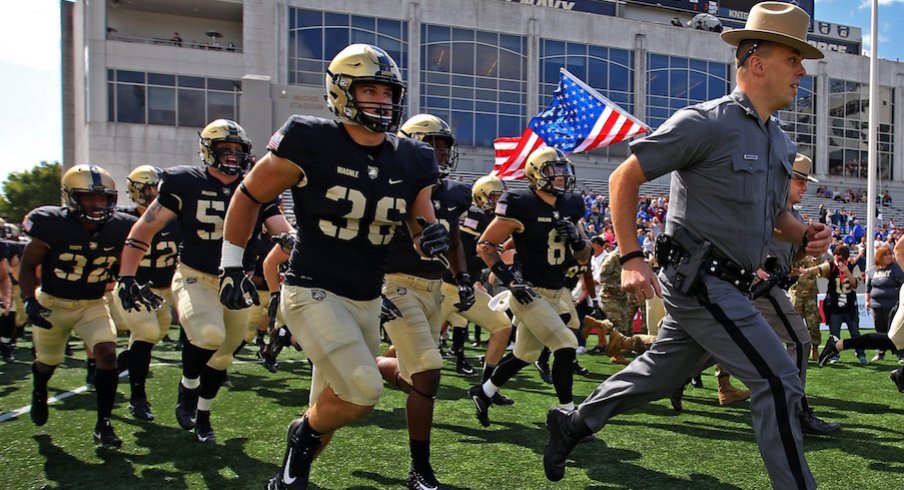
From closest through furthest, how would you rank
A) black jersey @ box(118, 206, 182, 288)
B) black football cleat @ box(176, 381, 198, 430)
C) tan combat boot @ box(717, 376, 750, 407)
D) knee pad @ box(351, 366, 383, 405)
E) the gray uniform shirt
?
the gray uniform shirt, knee pad @ box(351, 366, 383, 405), black football cleat @ box(176, 381, 198, 430), tan combat boot @ box(717, 376, 750, 407), black jersey @ box(118, 206, 182, 288)

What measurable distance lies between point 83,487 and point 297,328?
1.86m

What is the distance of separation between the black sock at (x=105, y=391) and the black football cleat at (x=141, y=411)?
634 millimetres

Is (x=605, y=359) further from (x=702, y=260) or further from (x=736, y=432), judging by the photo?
(x=702, y=260)

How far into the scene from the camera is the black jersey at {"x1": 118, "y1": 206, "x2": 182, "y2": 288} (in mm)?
7133

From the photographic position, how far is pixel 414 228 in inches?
156

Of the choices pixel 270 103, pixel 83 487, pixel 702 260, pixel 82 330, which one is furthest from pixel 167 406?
pixel 270 103

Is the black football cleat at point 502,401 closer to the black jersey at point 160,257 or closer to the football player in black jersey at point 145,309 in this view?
the football player in black jersey at point 145,309

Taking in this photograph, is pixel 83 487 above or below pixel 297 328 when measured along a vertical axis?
below

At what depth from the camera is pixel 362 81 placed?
3.60 m

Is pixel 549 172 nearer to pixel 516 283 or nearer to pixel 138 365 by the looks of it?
pixel 516 283

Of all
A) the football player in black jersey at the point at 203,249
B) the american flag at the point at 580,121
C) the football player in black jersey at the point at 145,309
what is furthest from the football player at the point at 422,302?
the american flag at the point at 580,121

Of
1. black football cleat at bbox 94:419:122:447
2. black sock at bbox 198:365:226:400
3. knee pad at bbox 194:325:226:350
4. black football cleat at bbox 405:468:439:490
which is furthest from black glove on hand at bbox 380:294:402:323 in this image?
black football cleat at bbox 94:419:122:447

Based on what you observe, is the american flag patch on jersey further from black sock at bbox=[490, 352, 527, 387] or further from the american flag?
the american flag

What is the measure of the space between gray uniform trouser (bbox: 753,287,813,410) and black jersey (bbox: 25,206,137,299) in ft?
16.3
